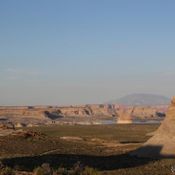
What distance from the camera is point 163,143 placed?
3584cm

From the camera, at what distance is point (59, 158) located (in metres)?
31.5

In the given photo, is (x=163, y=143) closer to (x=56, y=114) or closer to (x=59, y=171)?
(x=59, y=171)

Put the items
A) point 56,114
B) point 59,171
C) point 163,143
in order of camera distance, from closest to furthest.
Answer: point 59,171, point 163,143, point 56,114

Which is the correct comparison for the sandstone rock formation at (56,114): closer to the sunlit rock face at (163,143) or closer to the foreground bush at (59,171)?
the sunlit rock face at (163,143)

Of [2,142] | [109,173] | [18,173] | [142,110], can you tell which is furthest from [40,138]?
[142,110]

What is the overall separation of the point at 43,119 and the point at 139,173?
399 feet

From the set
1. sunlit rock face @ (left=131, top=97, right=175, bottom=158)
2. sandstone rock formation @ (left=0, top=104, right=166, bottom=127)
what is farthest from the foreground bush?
sandstone rock formation @ (left=0, top=104, right=166, bottom=127)

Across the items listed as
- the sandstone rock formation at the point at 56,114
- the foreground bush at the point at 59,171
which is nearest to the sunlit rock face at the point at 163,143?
the foreground bush at the point at 59,171

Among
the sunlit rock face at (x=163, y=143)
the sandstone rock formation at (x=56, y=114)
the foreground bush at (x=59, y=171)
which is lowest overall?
the foreground bush at (x=59, y=171)

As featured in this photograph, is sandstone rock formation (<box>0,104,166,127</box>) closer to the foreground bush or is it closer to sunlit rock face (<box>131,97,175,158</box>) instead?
sunlit rock face (<box>131,97,175,158</box>)

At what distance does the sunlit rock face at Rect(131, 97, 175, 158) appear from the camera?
1371 inches

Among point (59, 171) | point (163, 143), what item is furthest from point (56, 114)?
point (59, 171)

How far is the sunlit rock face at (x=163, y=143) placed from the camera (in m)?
34.8

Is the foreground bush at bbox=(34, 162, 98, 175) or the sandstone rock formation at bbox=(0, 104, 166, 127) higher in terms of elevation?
the sandstone rock formation at bbox=(0, 104, 166, 127)
